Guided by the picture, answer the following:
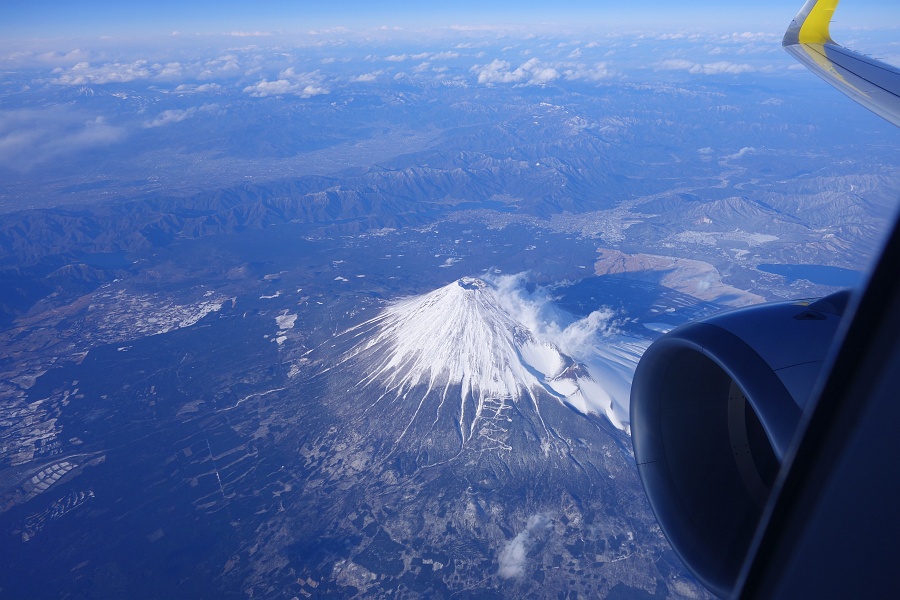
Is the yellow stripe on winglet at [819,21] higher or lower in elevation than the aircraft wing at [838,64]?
higher

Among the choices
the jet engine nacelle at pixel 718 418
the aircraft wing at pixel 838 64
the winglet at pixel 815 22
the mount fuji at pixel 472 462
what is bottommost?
the mount fuji at pixel 472 462

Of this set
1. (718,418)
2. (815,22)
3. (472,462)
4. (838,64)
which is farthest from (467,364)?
(718,418)

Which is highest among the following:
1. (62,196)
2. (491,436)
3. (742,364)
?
(742,364)

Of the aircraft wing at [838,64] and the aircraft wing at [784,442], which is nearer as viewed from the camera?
the aircraft wing at [784,442]

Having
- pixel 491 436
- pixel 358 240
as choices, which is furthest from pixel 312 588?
pixel 358 240

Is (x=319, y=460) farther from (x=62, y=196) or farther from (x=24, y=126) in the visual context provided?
(x=24, y=126)

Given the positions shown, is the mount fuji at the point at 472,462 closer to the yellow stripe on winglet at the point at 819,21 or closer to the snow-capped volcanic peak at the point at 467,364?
the snow-capped volcanic peak at the point at 467,364

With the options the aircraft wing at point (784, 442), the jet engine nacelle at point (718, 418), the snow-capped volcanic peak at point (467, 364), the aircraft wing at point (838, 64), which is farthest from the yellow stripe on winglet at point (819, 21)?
the snow-capped volcanic peak at point (467, 364)
